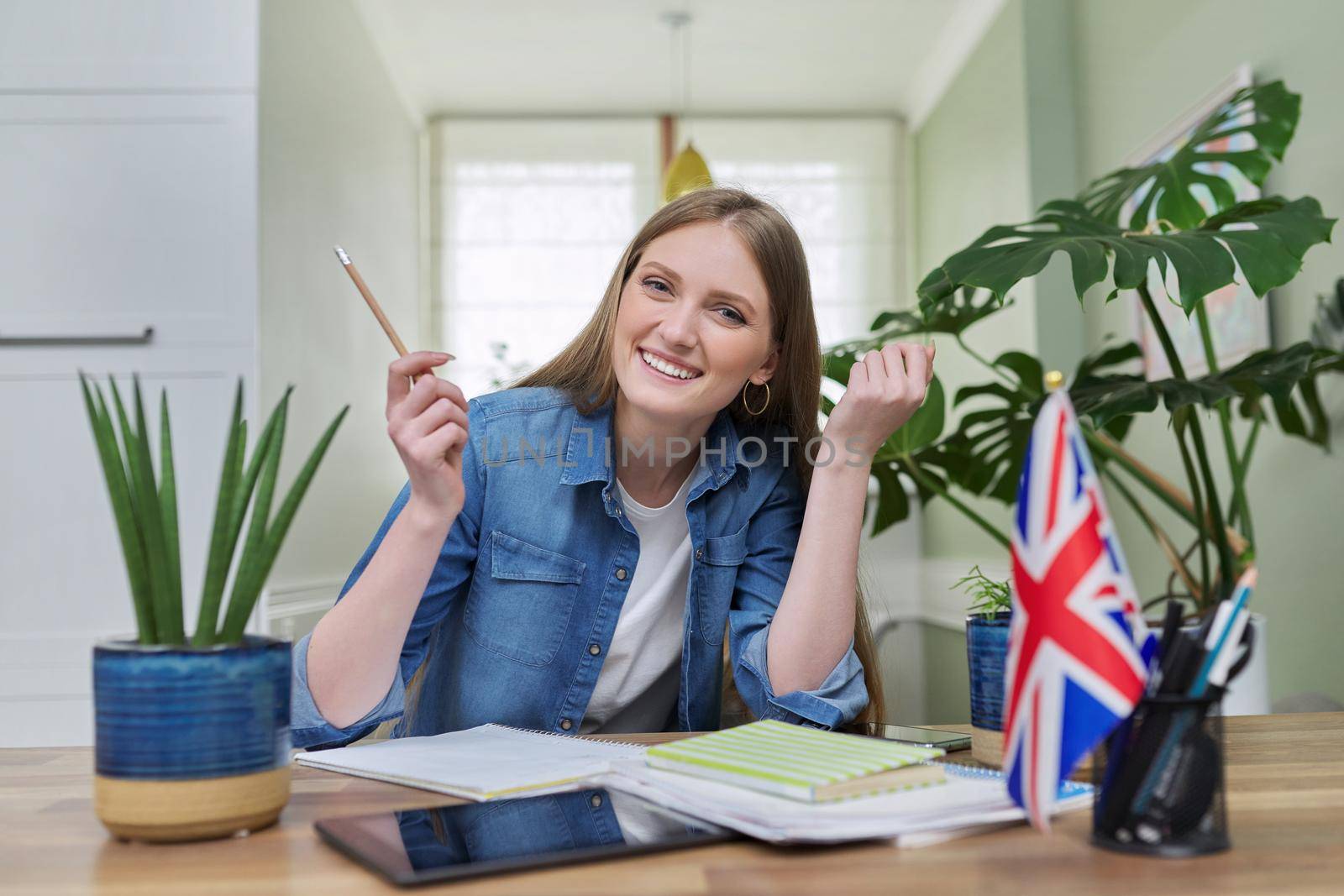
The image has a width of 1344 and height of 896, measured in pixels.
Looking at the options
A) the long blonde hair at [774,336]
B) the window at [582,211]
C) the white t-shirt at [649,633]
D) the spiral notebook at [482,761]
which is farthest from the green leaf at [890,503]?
the window at [582,211]

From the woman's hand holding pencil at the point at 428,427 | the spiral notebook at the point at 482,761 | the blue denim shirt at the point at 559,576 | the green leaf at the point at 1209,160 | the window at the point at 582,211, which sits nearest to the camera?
the spiral notebook at the point at 482,761

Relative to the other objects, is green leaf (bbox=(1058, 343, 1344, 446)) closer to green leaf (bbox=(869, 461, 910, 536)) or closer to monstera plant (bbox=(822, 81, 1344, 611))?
monstera plant (bbox=(822, 81, 1344, 611))

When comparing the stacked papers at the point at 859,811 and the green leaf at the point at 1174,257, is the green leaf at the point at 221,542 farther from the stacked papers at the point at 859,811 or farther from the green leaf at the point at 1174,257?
the green leaf at the point at 1174,257

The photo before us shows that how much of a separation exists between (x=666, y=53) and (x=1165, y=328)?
3.10m

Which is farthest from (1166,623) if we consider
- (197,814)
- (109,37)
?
(109,37)

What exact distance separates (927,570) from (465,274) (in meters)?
2.52

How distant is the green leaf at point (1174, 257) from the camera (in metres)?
1.47

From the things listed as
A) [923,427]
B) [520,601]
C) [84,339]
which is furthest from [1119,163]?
[84,339]

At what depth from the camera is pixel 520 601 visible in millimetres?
1289

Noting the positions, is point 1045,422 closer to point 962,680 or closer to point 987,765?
point 987,765

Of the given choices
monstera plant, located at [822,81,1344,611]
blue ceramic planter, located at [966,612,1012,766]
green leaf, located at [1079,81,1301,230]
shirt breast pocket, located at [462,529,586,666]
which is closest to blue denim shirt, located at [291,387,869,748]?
shirt breast pocket, located at [462,529,586,666]

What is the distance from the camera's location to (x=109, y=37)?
274 cm

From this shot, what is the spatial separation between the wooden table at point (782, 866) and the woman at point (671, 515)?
0.44m

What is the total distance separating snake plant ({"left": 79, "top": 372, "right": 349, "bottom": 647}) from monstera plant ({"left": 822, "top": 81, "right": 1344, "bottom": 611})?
104 centimetres
